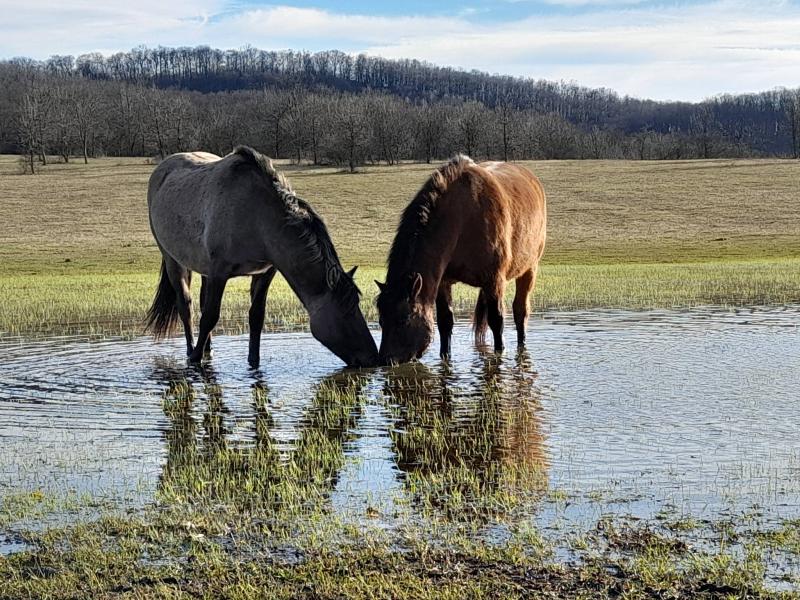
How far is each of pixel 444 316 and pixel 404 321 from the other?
132 centimetres

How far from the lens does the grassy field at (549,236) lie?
1814 cm

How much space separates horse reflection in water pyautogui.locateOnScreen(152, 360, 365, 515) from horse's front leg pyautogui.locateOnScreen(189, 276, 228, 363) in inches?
46.0

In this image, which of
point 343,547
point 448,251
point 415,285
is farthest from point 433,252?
point 343,547

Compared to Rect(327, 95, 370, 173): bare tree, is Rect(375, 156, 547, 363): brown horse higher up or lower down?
lower down

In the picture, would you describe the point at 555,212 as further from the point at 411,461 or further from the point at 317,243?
the point at 411,461

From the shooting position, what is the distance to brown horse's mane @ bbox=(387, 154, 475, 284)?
10.1 meters

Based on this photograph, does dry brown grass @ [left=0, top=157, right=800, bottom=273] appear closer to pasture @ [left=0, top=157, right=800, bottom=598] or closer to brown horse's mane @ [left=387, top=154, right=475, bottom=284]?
pasture @ [left=0, top=157, right=800, bottom=598]

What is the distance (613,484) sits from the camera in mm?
5762

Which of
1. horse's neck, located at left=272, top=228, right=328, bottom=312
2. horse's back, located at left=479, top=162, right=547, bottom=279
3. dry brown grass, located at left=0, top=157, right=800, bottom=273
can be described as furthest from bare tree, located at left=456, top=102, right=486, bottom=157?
horse's neck, located at left=272, top=228, right=328, bottom=312

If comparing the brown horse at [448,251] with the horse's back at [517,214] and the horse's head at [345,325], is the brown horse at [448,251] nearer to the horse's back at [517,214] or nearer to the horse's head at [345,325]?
the horse's back at [517,214]

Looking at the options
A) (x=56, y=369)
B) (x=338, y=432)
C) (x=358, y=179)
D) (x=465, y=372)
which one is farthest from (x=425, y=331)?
(x=358, y=179)

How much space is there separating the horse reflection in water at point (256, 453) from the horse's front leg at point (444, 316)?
1.96m

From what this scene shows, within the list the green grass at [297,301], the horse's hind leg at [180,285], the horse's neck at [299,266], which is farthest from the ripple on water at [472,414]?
the green grass at [297,301]

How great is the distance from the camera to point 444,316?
36.8 ft
